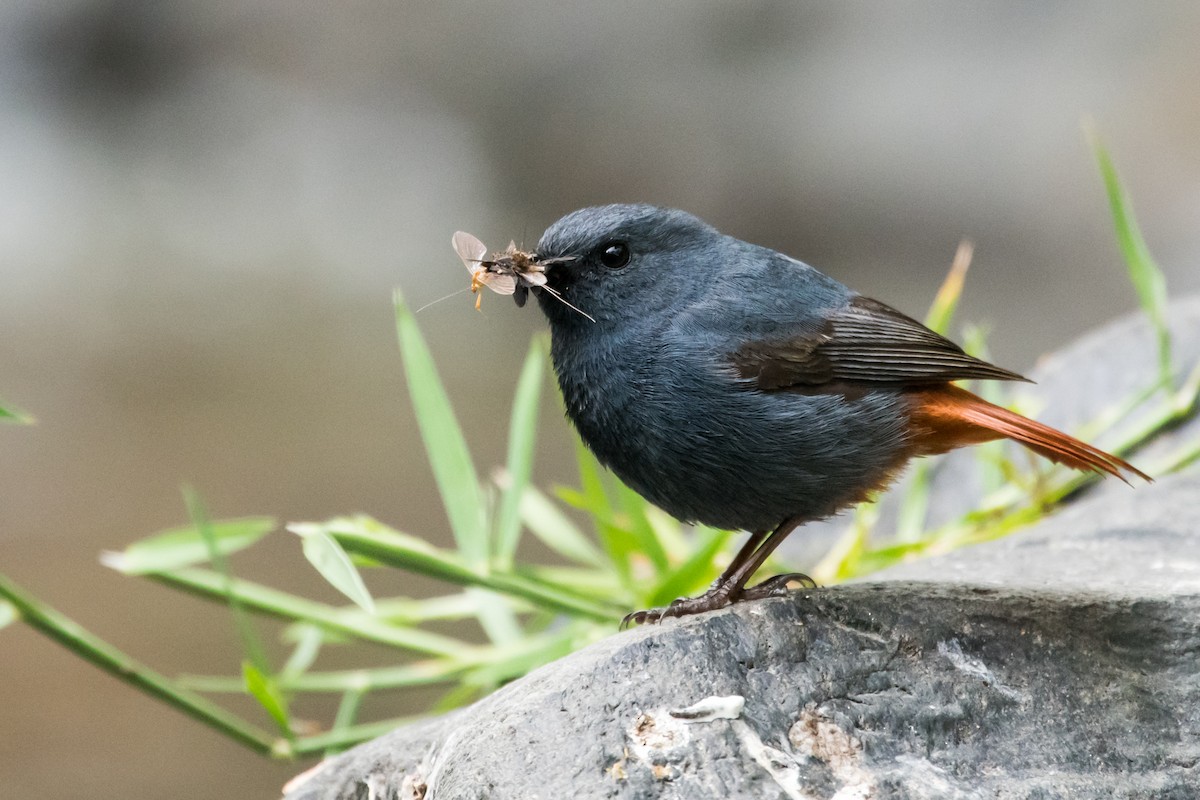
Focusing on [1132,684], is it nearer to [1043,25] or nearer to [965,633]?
[965,633]

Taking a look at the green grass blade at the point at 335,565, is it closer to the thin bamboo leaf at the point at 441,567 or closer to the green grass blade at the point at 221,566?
the thin bamboo leaf at the point at 441,567

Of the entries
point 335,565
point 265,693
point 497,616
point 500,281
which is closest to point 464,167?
point 497,616

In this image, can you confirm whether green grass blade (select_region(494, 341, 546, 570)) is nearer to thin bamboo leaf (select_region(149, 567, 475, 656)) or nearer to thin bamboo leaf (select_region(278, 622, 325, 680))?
thin bamboo leaf (select_region(149, 567, 475, 656))

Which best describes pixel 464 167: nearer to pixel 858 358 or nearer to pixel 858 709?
pixel 858 358

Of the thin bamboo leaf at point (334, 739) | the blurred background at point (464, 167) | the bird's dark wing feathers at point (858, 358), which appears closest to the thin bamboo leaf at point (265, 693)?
the thin bamboo leaf at point (334, 739)

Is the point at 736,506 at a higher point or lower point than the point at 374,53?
lower

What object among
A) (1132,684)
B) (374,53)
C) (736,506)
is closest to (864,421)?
(736,506)

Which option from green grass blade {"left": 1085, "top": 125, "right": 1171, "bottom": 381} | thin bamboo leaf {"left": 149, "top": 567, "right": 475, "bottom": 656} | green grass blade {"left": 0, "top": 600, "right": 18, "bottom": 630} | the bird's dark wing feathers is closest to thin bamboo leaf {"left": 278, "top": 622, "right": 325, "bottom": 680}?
thin bamboo leaf {"left": 149, "top": 567, "right": 475, "bottom": 656}
